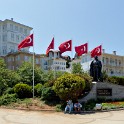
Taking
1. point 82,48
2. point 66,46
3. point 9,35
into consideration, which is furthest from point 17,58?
point 66,46

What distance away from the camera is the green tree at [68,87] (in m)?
27.7

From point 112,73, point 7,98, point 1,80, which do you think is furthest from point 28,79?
point 112,73

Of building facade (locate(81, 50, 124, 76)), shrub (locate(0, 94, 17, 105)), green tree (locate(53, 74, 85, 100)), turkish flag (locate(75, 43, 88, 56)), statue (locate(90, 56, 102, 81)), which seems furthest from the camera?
building facade (locate(81, 50, 124, 76))

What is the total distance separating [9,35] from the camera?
3526 inches

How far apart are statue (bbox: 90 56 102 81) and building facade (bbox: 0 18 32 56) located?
57.6m

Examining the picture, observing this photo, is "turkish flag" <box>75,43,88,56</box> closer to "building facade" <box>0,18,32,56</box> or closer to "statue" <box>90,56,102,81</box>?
"statue" <box>90,56,102,81</box>

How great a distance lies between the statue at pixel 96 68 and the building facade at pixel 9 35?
57.6m

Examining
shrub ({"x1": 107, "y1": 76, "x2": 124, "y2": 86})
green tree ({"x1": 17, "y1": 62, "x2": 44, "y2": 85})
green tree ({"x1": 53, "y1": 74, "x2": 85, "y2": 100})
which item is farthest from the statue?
shrub ({"x1": 107, "y1": 76, "x2": 124, "y2": 86})

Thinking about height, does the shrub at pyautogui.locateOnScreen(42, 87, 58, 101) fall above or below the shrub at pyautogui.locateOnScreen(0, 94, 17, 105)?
above

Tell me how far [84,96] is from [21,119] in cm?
1015

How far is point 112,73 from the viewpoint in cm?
8844

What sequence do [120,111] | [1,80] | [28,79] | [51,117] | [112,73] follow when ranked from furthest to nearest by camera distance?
[112,73] → [28,79] → [1,80] → [120,111] → [51,117]

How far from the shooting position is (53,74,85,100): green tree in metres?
27.7

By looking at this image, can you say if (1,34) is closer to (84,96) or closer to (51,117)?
(84,96)
